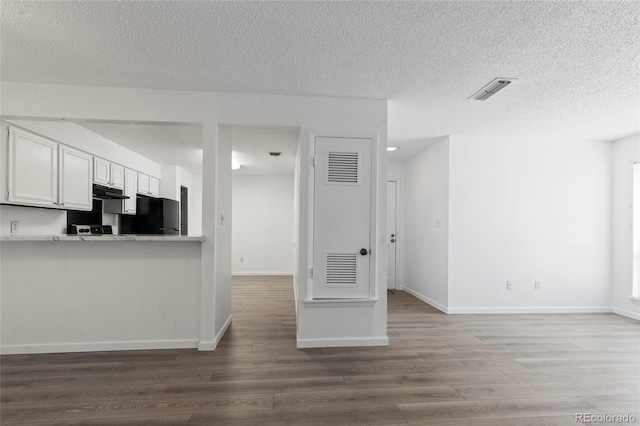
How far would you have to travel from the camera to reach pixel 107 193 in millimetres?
4145

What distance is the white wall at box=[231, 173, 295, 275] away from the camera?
6820 mm

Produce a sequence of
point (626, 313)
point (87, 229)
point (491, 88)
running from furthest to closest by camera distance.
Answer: point (626, 313)
point (87, 229)
point (491, 88)

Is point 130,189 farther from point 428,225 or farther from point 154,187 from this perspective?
point 428,225

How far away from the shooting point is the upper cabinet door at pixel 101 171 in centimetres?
394

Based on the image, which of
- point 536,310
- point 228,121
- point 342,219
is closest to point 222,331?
point 342,219

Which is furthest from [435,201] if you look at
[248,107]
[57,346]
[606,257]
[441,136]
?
[57,346]

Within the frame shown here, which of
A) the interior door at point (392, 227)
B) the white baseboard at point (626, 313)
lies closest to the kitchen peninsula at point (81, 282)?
the interior door at point (392, 227)

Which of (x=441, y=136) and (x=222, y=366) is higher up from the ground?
(x=441, y=136)

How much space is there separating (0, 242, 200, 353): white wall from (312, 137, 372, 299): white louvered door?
120 centimetres

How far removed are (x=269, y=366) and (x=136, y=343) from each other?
131cm

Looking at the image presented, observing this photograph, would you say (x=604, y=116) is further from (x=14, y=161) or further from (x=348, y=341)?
(x=14, y=161)

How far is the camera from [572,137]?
13.1ft

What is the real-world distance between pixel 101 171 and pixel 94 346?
2.47 m

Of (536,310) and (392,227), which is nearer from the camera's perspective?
(536,310)
